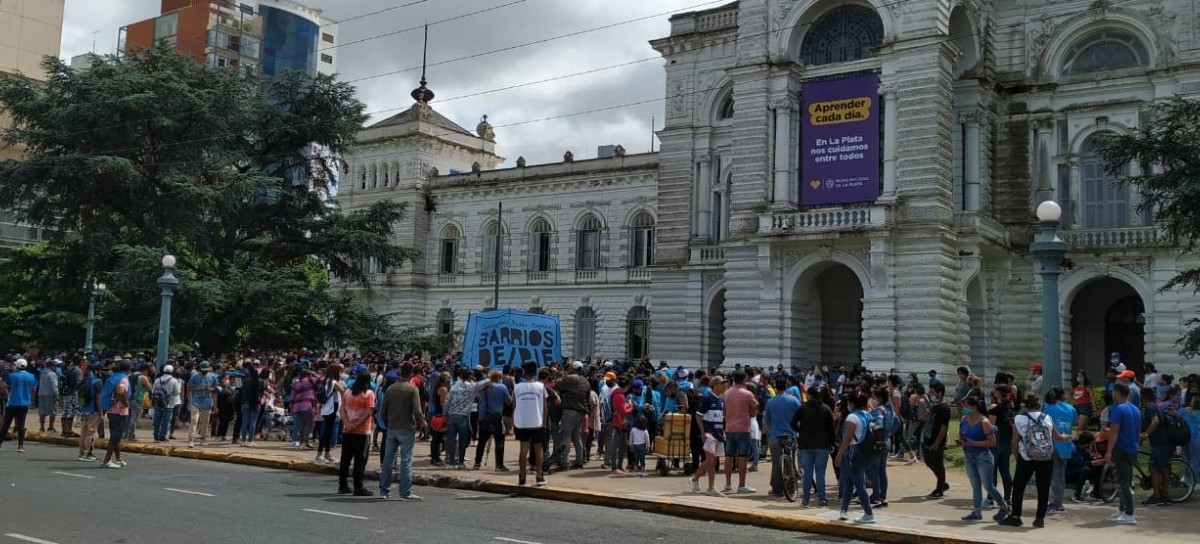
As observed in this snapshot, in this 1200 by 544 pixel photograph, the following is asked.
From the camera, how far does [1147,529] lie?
1211cm

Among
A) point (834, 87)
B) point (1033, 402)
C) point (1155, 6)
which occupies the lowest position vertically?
point (1033, 402)

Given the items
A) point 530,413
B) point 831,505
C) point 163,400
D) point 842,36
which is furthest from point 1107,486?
point 842,36

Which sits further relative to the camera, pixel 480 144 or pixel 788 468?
pixel 480 144

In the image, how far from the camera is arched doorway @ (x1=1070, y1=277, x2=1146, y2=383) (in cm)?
3203

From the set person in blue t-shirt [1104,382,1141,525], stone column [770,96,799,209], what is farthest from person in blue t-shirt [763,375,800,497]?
stone column [770,96,799,209]

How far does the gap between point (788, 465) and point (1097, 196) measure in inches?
869

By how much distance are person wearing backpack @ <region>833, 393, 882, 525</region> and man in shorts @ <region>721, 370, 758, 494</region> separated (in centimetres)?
185

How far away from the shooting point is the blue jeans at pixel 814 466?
1310 cm

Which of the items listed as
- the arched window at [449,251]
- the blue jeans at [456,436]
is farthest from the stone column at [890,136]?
the arched window at [449,251]

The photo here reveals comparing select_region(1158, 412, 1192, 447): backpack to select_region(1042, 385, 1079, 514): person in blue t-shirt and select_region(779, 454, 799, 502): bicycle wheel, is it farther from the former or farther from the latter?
select_region(779, 454, 799, 502): bicycle wheel

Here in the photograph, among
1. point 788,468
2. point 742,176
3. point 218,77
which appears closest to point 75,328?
point 218,77

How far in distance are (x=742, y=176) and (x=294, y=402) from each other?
17353mm

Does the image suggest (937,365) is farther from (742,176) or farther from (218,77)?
(218,77)

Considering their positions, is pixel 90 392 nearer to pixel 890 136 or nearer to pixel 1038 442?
pixel 1038 442
